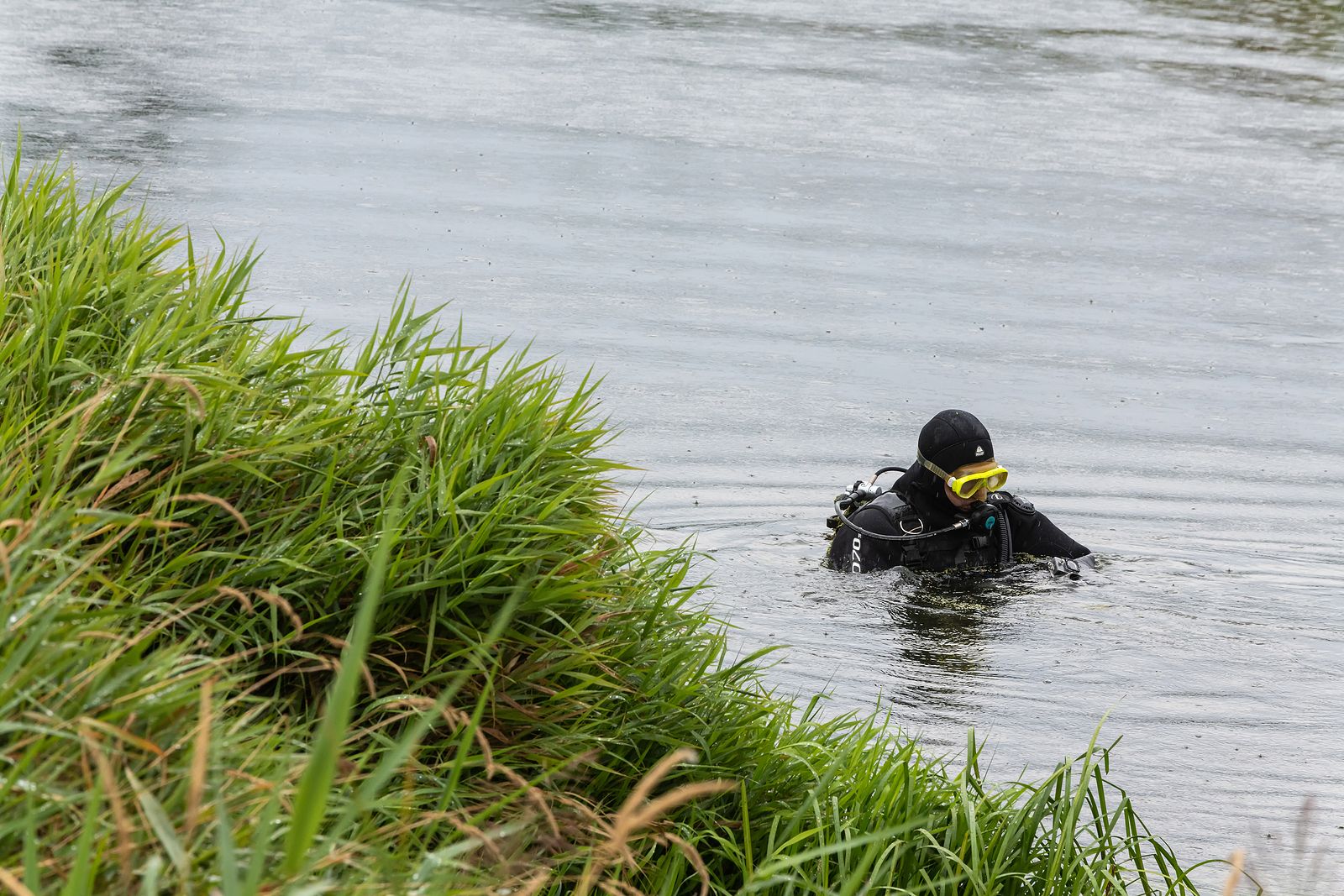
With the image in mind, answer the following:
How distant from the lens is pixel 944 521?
8.51 metres

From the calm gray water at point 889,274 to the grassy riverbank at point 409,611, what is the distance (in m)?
1.38

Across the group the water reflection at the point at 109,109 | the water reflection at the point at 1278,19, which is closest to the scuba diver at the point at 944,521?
the water reflection at the point at 109,109

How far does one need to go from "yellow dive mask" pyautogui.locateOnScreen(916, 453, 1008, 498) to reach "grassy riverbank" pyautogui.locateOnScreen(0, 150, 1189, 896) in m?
3.15

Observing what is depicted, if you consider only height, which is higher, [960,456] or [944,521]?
[960,456]

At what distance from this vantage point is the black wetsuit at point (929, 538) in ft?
27.8

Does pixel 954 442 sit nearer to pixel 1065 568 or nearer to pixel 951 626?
pixel 951 626

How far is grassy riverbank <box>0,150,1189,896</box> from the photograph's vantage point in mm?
3408

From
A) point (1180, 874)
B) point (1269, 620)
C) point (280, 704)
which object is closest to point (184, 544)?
point (280, 704)

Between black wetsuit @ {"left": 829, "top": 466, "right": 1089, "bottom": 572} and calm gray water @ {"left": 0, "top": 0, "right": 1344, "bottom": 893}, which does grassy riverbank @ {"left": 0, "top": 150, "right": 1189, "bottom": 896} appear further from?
black wetsuit @ {"left": 829, "top": 466, "right": 1089, "bottom": 572}

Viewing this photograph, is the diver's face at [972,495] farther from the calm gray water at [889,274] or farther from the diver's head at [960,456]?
the calm gray water at [889,274]

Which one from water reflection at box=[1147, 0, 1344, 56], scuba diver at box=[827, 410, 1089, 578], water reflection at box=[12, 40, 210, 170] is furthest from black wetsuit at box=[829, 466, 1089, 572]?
water reflection at box=[1147, 0, 1344, 56]

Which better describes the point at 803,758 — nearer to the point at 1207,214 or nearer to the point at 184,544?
the point at 184,544

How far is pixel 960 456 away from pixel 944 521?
47 cm

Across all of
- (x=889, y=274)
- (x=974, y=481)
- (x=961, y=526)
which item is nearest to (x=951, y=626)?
(x=961, y=526)
